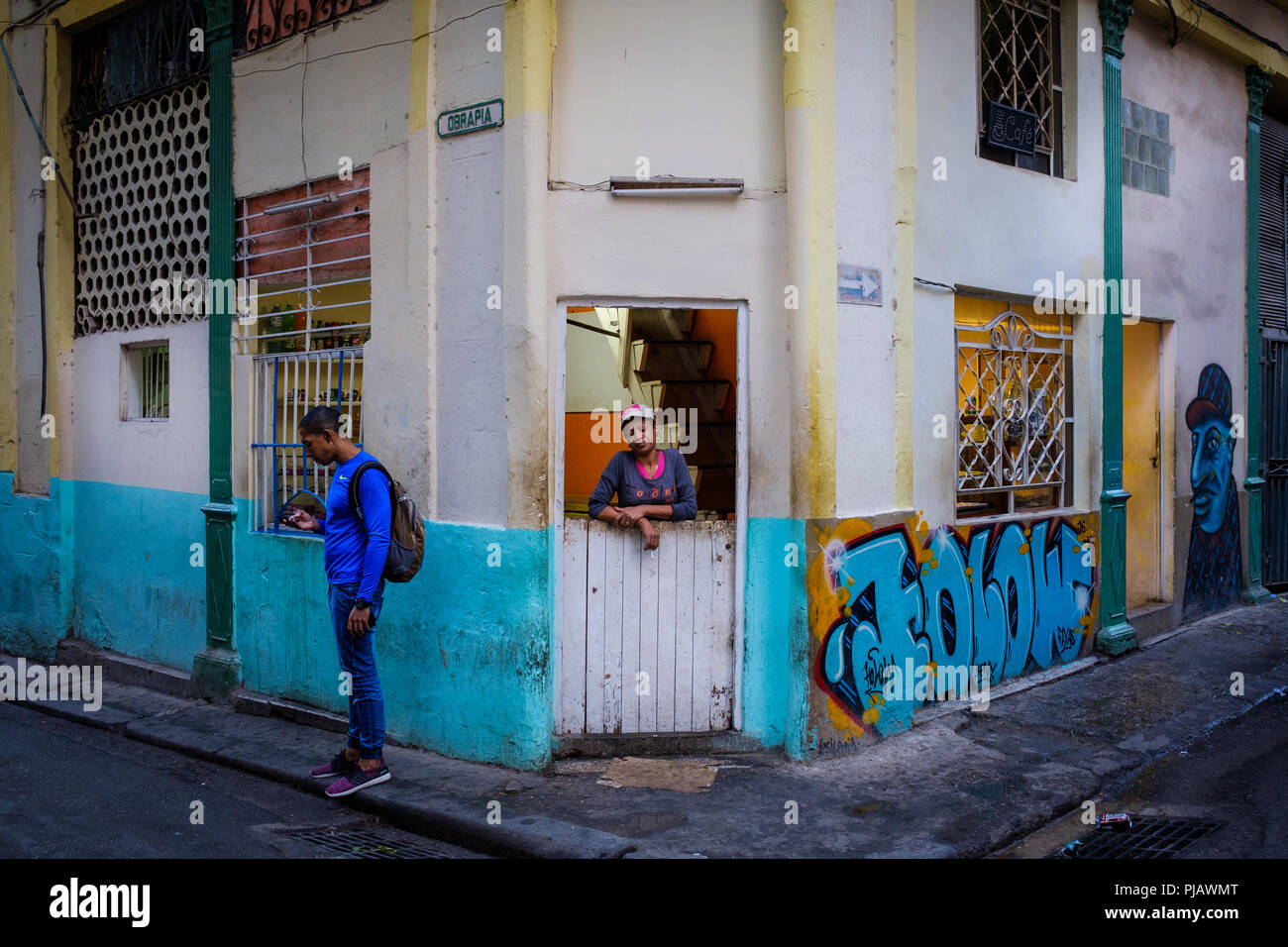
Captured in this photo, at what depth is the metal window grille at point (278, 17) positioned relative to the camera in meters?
7.19

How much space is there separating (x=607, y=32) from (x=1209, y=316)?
6614 mm

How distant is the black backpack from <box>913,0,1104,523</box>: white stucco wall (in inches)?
125

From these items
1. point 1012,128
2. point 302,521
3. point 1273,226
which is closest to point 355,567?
point 302,521

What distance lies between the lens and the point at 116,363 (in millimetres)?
8914

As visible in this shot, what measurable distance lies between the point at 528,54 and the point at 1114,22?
5147 mm

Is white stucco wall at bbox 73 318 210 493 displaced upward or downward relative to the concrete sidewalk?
upward

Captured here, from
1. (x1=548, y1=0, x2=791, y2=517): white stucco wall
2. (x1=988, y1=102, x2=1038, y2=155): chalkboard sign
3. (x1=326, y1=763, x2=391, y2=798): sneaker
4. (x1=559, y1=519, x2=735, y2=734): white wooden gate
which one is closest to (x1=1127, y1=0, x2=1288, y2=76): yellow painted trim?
(x1=988, y1=102, x2=1038, y2=155): chalkboard sign

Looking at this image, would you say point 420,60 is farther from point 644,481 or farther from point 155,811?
point 155,811

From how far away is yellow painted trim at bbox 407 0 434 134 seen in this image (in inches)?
256

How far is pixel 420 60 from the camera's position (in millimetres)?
6531

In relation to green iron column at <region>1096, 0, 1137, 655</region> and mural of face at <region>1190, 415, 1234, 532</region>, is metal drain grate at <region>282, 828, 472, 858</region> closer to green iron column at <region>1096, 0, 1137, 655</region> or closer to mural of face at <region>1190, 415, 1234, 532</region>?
green iron column at <region>1096, 0, 1137, 655</region>
